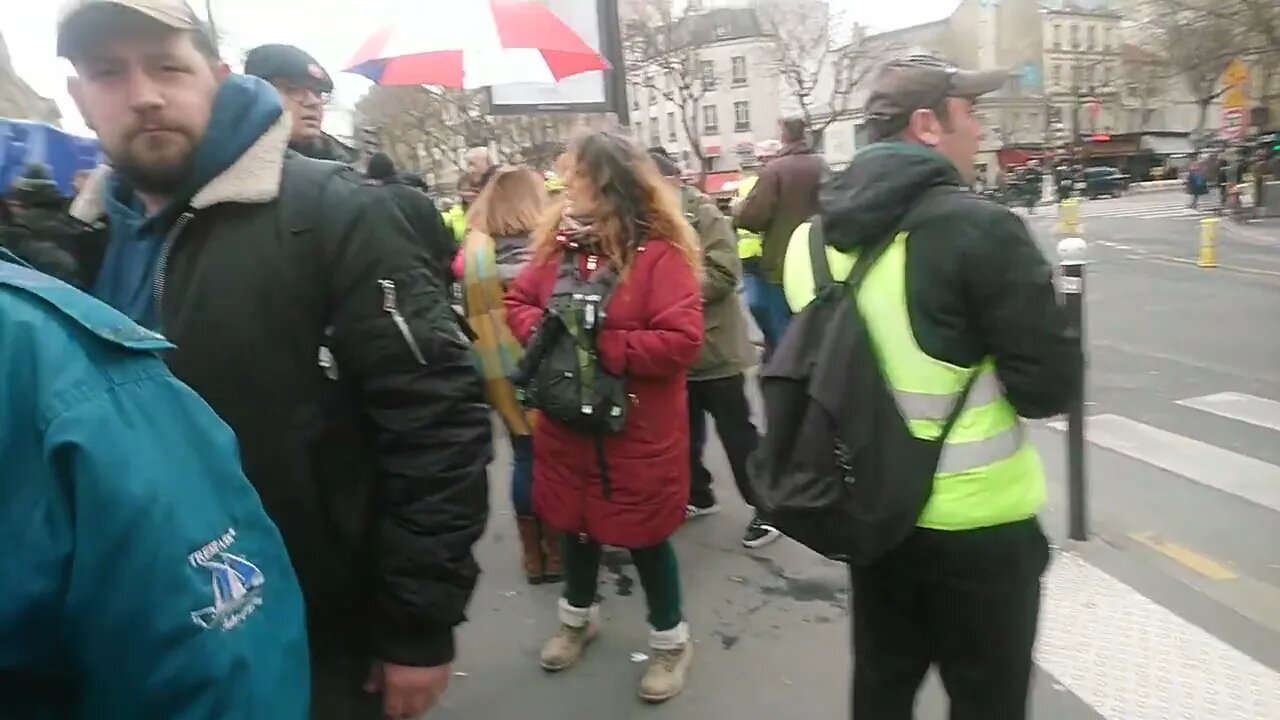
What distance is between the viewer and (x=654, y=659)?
3.62 m

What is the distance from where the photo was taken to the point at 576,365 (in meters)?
3.32

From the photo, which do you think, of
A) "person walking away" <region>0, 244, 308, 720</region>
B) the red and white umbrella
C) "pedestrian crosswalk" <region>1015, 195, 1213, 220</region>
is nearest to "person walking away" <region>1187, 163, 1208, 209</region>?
"pedestrian crosswalk" <region>1015, 195, 1213, 220</region>

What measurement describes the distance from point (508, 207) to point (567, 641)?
1947 mm

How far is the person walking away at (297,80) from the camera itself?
160 inches

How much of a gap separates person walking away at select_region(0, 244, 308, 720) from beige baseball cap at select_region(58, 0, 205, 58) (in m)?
0.70

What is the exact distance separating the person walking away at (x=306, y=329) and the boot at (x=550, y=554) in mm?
2823

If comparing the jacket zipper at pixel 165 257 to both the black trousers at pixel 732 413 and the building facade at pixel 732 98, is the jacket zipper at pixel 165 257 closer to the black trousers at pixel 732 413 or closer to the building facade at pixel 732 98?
the black trousers at pixel 732 413

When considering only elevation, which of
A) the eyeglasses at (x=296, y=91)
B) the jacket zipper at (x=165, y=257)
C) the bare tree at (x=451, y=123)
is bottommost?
the jacket zipper at (x=165, y=257)

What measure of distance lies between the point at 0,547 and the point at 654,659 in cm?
289

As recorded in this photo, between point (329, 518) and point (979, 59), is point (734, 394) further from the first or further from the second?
point (979, 59)

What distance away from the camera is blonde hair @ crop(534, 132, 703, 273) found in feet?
10.9

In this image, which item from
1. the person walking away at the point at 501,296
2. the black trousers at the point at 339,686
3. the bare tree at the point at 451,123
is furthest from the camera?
the bare tree at the point at 451,123

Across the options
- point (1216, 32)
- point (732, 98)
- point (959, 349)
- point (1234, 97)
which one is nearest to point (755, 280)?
point (959, 349)

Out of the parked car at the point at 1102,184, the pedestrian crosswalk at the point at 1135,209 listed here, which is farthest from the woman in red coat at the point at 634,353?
the parked car at the point at 1102,184
